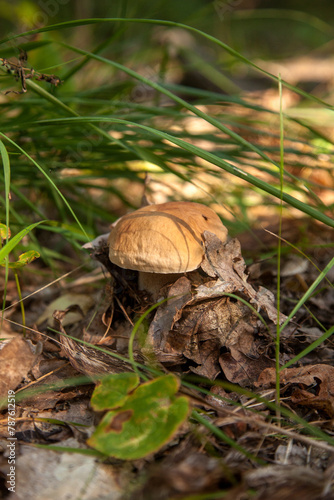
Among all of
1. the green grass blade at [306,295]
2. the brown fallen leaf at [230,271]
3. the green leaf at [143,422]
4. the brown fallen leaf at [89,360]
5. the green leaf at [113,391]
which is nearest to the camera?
the green leaf at [143,422]

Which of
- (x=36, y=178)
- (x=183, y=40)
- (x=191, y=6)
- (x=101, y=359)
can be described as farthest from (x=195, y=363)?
(x=191, y=6)

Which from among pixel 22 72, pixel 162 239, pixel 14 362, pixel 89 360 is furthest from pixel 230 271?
pixel 22 72

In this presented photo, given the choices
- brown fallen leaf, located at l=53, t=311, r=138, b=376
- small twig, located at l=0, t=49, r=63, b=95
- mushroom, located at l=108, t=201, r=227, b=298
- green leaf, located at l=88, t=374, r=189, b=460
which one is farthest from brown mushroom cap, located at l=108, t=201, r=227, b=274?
small twig, located at l=0, t=49, r=63, b=95

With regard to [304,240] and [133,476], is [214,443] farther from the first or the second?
[304,240]

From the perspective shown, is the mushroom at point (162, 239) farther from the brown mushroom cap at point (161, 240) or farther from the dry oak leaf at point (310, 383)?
the dry oak leaf at point (310, 383)

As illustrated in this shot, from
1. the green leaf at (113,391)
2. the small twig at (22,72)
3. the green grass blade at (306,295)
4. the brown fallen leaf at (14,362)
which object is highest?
the small twig at (22,72)

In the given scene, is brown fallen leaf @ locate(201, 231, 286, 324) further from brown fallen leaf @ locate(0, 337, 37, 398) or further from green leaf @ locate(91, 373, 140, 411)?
brown fallen leaf @ locate(0, 337, 37, 398)

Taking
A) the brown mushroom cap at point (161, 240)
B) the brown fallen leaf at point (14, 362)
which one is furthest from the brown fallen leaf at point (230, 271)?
the brown fallen leaf at point (14, 362)
